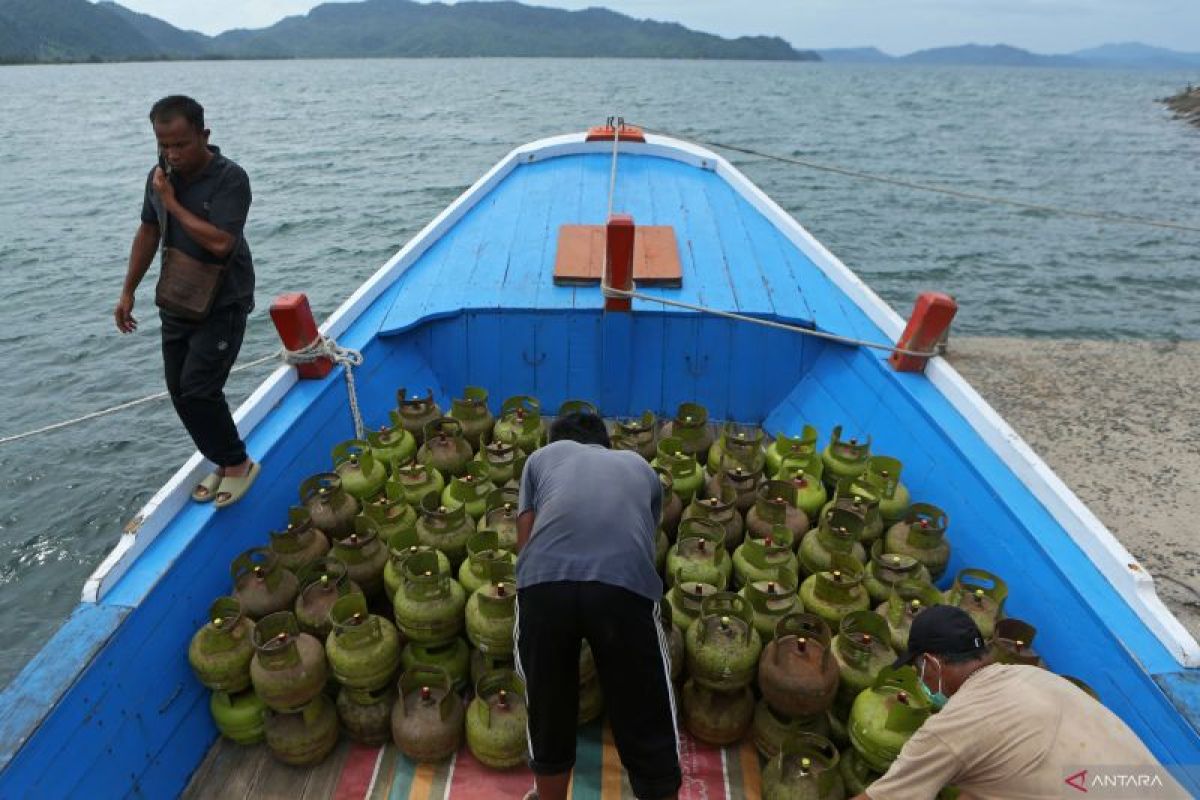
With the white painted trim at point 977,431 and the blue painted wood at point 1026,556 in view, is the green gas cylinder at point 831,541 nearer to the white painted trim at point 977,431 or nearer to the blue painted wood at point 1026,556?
the blue painted wood at point 1026,556

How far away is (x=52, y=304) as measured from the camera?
50.2ft

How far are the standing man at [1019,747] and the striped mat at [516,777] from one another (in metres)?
1.51

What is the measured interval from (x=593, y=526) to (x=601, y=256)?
531 centimetres

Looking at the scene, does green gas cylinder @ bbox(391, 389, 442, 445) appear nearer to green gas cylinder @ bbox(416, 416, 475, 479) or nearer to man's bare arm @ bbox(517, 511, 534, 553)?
green gas cylinder @ bbox(416, 416, 475, 479)

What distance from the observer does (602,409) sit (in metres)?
7.10

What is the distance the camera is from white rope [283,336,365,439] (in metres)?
5.67

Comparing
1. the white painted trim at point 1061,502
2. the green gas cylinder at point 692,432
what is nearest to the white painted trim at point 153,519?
the green gas cylinder at point 692,432

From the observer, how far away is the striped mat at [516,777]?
12.4 ft

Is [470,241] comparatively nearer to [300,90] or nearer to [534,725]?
[534,725]

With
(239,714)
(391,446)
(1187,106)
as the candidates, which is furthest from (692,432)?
(1187,106)

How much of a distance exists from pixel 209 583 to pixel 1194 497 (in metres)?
8.95

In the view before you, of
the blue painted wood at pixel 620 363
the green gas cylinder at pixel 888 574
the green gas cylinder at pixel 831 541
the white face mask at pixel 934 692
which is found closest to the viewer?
the white face mask at pixel 934 692

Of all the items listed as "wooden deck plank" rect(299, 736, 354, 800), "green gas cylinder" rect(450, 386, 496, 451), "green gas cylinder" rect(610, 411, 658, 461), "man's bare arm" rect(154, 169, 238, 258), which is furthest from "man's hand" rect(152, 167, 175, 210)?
"green gas cylinder" rect(610, 411, 658, 461)

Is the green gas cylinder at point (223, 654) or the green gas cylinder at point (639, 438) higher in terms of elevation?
the green gas cylinder at point (639, 438)
